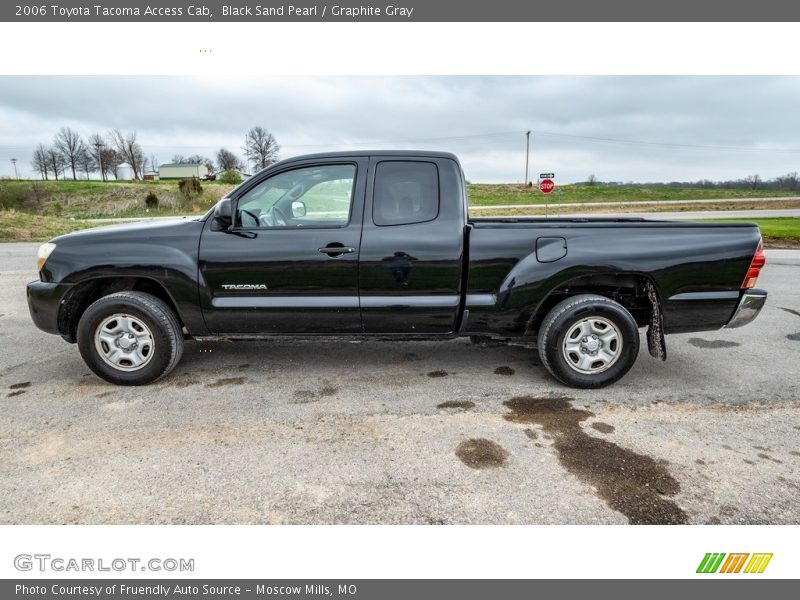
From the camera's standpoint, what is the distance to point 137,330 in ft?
12.5

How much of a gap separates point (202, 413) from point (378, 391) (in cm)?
127

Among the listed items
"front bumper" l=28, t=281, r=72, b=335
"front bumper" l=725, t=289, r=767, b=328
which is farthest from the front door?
"front bumper" l=725, t=289, r=767, b=328

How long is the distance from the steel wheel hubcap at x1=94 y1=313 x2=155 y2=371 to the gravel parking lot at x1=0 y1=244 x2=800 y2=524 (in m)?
0.22

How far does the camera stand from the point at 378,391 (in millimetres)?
3736

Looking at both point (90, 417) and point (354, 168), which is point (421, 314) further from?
point (90, 417)

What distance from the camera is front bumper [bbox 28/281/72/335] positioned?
12.4ft

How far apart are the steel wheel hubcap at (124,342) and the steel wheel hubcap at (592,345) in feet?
10.7

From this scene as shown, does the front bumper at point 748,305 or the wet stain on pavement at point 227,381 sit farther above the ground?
the front bumper at point 748,305

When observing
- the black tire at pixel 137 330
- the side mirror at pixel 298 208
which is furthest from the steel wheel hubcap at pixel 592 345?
the black tire at pixel 137 330

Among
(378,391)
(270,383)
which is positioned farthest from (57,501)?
(378,391)

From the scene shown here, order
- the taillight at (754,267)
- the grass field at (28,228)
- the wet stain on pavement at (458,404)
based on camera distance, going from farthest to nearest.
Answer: the grass field at (28,228), the taillight at (754,267), the wet stain on pavement at (458,404)

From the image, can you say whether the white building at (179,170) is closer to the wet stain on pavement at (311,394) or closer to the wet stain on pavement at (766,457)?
the wet stain on pavement at (311,394)

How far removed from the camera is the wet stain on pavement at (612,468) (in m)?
2.34

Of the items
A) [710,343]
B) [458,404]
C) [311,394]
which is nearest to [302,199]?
[311,394]
